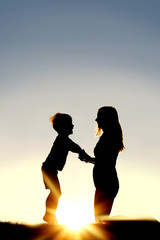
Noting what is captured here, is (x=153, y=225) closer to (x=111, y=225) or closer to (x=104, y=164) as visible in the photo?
(x=111, y=225)

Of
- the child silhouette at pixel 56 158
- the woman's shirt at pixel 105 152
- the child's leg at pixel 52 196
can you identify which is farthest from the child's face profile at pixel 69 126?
the woman's shirt at pixel 105 152

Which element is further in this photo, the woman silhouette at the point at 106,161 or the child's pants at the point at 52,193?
the child's pants at the point at 52,193

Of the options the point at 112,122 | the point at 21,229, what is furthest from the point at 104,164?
the point at 21,229

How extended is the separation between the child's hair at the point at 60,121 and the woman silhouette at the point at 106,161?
1312 millimetres

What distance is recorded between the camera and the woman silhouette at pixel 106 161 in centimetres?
778

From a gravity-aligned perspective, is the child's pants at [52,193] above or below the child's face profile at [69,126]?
below

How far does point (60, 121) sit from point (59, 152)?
92 centimetres

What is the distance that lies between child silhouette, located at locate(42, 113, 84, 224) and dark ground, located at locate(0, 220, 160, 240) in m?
2.78

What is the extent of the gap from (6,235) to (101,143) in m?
3.74

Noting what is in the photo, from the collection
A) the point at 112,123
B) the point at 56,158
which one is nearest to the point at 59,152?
the point at 56,158

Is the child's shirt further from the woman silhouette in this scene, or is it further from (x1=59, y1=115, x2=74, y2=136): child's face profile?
the woman silhouette

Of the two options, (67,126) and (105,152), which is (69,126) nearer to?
(67,126)

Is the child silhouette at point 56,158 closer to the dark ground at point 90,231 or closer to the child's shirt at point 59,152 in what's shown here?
the child's shirt at point 59,152

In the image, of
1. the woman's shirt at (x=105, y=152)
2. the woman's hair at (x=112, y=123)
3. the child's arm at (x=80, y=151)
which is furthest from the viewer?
the child's arm at (x=80, y=151)
